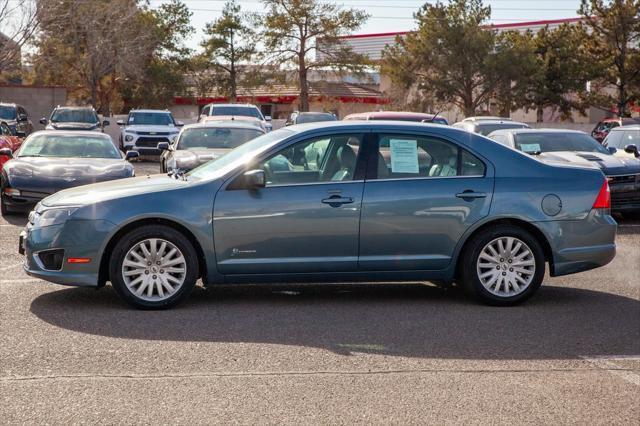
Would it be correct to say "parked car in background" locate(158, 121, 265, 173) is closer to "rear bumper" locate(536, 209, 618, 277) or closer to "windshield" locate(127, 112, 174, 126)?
"rear bumper" locate(536, 209, 618, 277)

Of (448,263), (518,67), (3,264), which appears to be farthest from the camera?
(518,67)

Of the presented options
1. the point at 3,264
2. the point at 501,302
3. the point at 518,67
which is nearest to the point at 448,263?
the point at 501,302

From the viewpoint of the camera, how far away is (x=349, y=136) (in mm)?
8438

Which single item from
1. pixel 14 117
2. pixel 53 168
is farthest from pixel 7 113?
pixel 53 168

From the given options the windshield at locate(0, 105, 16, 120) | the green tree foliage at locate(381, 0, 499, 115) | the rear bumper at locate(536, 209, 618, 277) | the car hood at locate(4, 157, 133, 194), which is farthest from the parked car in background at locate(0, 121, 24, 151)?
the green tree foliage at locate(381, 0, 499, 115)

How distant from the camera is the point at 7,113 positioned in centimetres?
3067

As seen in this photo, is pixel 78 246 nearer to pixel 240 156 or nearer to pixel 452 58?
pixel 240 156

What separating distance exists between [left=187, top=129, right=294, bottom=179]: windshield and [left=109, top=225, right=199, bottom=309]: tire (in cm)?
70

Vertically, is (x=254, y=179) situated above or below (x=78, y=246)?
above

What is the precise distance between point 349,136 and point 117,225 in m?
2.09

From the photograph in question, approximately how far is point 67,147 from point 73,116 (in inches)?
672

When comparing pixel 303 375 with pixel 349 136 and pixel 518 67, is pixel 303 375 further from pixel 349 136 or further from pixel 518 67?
pixel 518 67

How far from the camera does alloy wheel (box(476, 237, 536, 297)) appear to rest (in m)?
8.42

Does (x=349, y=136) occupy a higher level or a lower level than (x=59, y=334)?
higher
